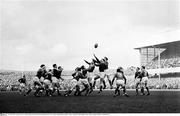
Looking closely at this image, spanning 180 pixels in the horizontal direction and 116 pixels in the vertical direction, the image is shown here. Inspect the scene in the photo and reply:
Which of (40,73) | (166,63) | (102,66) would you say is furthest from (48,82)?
(166,63)

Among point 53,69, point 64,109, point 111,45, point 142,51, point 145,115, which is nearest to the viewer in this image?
point 145,115

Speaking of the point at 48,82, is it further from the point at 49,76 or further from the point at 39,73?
the point at 39,73

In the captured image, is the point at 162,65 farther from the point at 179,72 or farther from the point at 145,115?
the point at 145,115

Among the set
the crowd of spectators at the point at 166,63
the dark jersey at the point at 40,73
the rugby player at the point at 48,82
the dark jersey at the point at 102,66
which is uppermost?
the crowd of spectators at the point at 166,63

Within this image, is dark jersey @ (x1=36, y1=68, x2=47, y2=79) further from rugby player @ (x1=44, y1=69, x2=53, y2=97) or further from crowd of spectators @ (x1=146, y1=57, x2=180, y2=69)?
crowd of spectators @ (x1=146, y1=57, x2=180, y2=69)

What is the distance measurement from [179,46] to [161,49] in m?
4.99

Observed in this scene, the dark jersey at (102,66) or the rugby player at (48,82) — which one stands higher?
the dark jersey at (102,66)

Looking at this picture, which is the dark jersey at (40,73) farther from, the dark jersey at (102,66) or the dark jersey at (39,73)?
the dark jersey at (102,66)

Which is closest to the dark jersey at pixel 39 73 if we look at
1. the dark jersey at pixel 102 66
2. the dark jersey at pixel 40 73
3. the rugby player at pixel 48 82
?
the dark jersey at pixel 40 73

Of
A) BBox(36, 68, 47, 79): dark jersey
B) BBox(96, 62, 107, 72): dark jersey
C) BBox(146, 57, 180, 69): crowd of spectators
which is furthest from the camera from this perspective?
BBox(146, 57, 180, 69): crowd of spectators

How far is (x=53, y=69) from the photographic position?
1977 cm

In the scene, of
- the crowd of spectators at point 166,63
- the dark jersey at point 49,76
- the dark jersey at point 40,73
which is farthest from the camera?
the crowd of spectators at point 166,63

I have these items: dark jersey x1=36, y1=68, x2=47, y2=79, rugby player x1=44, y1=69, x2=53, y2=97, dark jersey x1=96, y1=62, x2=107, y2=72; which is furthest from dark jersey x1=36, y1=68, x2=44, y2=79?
dark jersey x1=96, y1=62, x2=107, y2=72

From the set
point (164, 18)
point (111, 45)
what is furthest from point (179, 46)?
point (164, 18)
